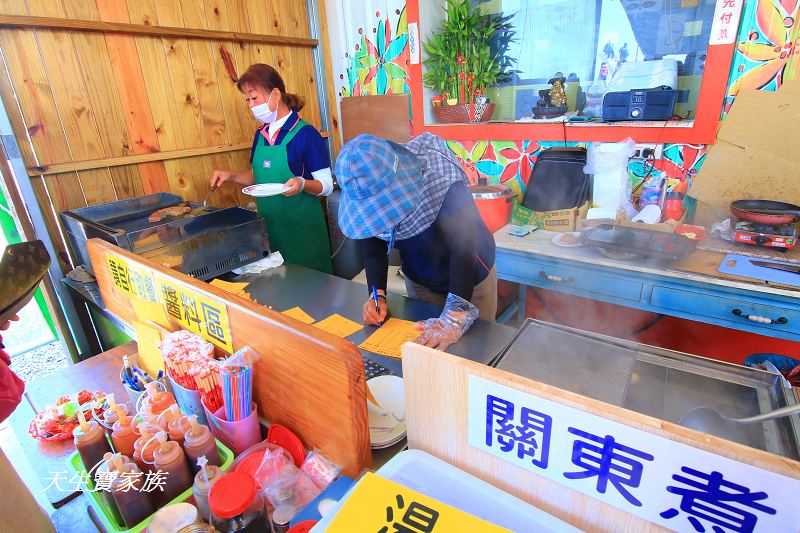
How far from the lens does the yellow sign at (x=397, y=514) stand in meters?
0.67

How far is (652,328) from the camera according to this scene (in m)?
2.80

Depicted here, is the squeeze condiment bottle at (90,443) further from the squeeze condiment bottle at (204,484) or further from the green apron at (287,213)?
the green apron at (287,213)

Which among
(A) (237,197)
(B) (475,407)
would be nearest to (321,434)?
(B) (475,407)

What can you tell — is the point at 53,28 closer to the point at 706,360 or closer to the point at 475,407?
the point at 475,407

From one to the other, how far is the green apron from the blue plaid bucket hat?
142 cm

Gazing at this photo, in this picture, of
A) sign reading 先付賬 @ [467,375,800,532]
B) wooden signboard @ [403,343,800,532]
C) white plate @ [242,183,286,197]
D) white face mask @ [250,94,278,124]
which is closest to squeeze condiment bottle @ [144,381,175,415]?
wooden signboard @ [403,343,800,532]

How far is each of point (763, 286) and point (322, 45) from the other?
3627 mm

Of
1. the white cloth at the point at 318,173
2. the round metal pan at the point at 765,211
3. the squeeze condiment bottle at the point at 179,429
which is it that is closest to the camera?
the squeeze condiment bottle at the point at 179,429

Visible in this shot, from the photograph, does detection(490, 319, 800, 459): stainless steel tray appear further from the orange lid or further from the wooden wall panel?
the wooden wall panel

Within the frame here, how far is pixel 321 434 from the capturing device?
3.23 ft

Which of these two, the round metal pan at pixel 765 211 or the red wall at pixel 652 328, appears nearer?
the round metal pan at pixel 765 211

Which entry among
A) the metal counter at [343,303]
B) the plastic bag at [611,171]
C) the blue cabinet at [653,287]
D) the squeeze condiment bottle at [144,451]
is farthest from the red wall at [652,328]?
the squeeze condiment bottle at [144,451]

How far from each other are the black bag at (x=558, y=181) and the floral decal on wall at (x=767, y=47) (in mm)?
847

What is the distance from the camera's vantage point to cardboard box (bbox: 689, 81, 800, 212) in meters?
2.22
